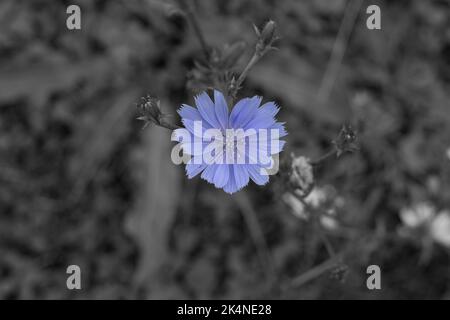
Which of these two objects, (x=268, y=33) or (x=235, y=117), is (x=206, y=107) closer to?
(x=235, y=117)

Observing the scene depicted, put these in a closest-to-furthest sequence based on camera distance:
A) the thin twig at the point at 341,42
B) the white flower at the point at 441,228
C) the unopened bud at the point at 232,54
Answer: the unopened bud at the point at 232,54
the white flower at the point at 441,228
the thin twig at the point at 341,42

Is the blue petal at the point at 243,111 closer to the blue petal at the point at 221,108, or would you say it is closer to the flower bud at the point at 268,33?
the blue petal at the point at 221,108

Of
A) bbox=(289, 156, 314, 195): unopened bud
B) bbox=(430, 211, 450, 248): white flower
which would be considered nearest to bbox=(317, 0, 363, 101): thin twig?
bbox=(430, 211, 450, 248): white flower

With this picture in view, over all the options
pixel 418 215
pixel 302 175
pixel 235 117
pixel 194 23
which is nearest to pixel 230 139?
pixel 235 117

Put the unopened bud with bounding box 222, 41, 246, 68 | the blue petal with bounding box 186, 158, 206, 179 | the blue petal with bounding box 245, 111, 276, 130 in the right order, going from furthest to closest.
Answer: the unopened bud with bounding box 222, 41, 246, 68
the blue petal with bounding box 245, 111, 276, 130
the blue petal with bounding box 186, 158, 206, 179

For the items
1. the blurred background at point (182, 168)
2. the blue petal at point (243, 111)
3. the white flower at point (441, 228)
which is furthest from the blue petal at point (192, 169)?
the white flower at point (441, 228)

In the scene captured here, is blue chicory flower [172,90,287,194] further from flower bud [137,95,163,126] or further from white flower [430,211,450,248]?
white flower [430,211,450,248]
